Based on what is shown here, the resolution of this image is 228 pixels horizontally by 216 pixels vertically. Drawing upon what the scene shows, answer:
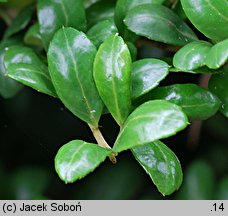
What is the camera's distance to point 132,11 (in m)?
0.75

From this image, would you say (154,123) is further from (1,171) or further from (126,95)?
(1,171)

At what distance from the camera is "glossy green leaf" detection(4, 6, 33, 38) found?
36.6 inches

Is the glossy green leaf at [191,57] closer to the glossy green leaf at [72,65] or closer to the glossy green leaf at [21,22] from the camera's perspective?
the glossy green leaf at [72,65]

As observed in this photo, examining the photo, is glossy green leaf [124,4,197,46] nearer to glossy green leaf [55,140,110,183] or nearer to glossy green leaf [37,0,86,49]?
glossy green leaf [37,0,86,49]

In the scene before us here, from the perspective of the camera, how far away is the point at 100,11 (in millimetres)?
896

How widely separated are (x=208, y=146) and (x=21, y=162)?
0.42 meters

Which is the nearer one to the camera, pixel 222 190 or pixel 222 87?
pixel 222 87

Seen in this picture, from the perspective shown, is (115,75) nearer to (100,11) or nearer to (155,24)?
(155,24)

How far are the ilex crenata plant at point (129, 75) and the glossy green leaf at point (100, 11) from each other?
78 mm

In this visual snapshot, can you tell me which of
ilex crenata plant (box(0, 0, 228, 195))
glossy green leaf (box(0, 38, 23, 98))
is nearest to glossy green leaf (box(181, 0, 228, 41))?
ilex crenata plant (box(0, 0, 228, 195))

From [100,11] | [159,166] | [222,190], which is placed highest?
[100,11]

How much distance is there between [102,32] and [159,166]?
0.23 meters

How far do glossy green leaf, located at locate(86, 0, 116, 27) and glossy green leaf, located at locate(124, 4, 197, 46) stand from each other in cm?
14

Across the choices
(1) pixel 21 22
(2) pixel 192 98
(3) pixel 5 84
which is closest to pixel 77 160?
(2) pixel 192 98
